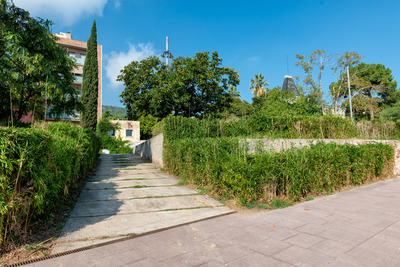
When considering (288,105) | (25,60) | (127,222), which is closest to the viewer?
(127,222)

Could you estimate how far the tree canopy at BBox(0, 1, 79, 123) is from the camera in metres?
8.96

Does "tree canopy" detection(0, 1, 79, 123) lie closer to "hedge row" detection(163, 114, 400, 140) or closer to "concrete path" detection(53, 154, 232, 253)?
"concrete path" detection(53, 154, 232, 253)

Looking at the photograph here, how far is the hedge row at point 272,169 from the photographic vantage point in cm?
487

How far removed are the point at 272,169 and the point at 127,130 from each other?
98.6 ft

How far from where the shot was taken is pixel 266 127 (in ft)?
33.4

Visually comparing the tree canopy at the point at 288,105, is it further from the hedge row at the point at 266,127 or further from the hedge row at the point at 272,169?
the hedge row at the point at 272,169

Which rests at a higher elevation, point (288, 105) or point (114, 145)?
point (288, 105)

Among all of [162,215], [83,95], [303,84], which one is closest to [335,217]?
[162,215]

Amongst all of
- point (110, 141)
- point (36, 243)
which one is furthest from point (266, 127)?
point (110, 141)

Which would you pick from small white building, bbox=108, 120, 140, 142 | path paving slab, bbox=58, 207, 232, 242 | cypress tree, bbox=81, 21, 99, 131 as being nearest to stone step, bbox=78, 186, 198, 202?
path paving slab, bbox=58, 207, 232, 242

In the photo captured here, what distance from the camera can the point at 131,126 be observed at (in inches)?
1287

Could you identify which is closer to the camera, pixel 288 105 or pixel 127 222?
pixel 127 222

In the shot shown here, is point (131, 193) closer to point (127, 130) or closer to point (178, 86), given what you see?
point (178, 86)

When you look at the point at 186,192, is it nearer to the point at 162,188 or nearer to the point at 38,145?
the point at 162,188
